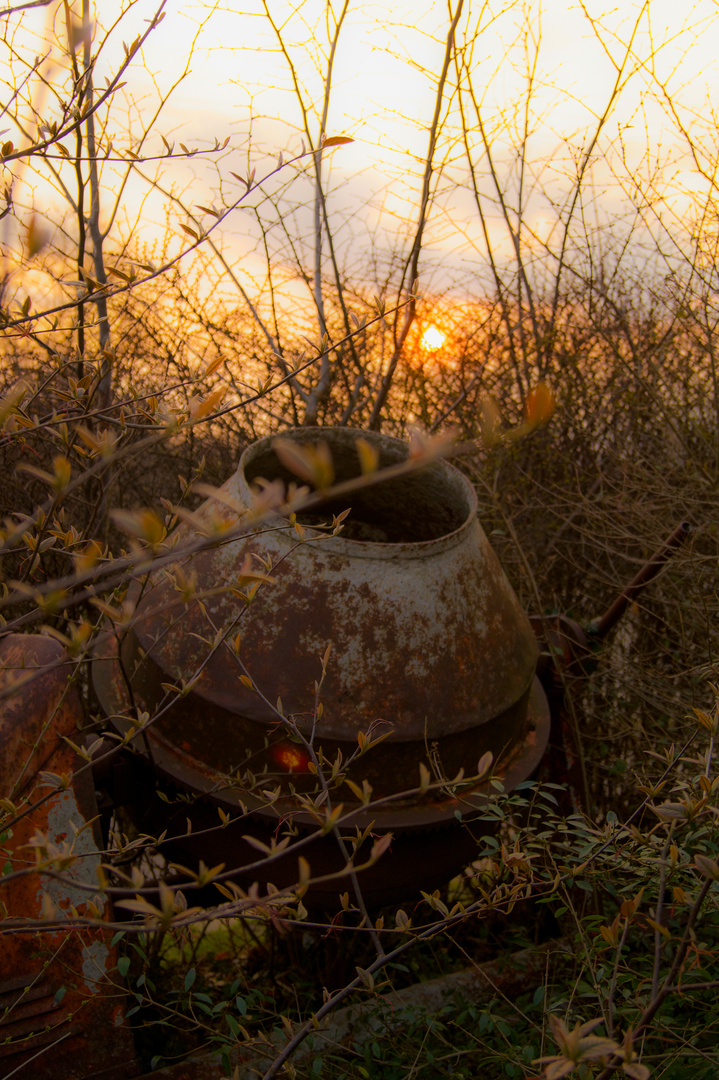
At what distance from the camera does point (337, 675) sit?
1.97 meters

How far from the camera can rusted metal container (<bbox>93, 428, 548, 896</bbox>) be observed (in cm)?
194

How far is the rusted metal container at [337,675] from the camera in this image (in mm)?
1944

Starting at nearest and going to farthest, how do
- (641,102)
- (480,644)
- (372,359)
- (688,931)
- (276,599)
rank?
(688,931)
(276,599)
(480,644)
(641,102)
(372,359)

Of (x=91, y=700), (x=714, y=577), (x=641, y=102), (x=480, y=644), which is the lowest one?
(x=91, y=700)

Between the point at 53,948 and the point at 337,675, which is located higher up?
the point at 337,675

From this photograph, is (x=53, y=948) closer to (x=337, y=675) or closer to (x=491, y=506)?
(x=337, y=675)

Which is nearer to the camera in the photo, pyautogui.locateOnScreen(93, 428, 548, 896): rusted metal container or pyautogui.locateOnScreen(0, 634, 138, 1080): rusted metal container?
pyautogui.locateOnScreen(0, 634, 138, 1080): rusted metal container

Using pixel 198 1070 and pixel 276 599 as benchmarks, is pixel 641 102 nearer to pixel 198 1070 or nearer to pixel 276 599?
pixel 276 599

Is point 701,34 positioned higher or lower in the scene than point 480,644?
higher

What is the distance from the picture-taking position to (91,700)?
3.30m

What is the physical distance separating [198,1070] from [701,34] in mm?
4467

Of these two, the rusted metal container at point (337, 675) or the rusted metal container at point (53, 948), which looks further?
the rusted metal container at point (337, 675)

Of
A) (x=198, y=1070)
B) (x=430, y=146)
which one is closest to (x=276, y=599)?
(x=198, y=1070)

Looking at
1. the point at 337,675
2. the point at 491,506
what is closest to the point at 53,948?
the point at 337,675
